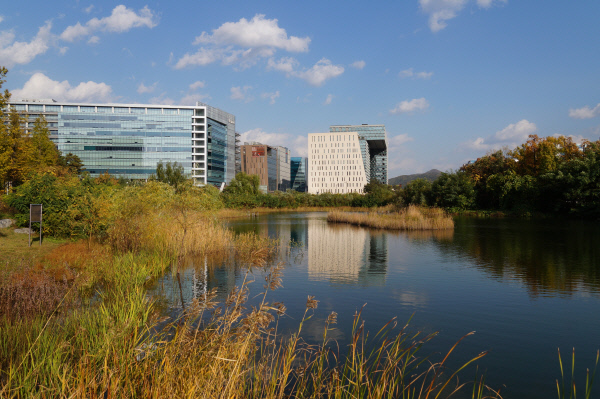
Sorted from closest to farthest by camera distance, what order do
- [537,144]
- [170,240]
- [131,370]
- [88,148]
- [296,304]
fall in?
[131,370]
[296,304]
[170,240]
[537,144]
[88,148]

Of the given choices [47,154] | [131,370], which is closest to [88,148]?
[47,154]

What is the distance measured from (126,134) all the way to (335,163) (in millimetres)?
88309

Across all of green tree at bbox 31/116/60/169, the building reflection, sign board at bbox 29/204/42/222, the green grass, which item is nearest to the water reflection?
the building reflection

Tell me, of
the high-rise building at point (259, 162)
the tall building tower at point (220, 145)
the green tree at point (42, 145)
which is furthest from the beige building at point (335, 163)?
the green tree at point (42, 145)

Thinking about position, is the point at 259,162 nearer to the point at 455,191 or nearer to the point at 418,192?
the point at 418,192

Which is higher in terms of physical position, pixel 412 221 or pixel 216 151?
pixel 216 151

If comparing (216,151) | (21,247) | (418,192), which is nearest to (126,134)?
(216,151)

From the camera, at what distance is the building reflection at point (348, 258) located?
14.0 metres

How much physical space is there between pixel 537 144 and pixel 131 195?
178 feet

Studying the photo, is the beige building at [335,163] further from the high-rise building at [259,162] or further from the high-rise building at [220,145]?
the high-rise building at [220,145]

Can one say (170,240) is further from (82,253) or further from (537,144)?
(537,144)

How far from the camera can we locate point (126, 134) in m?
104

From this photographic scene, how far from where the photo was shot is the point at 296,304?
34.3 feet

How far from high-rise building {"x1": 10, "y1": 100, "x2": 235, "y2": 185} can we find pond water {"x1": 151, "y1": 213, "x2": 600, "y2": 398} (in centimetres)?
8889
